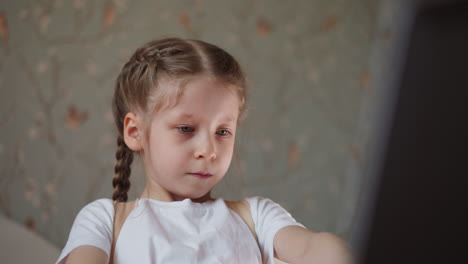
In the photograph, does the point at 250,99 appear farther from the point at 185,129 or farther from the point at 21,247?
the point at 21,247

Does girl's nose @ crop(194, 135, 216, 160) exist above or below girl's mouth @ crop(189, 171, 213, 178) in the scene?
above

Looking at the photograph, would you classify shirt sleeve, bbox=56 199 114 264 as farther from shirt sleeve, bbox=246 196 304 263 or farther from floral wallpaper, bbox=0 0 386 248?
floral wallpaper, bbox=0 0 386 248

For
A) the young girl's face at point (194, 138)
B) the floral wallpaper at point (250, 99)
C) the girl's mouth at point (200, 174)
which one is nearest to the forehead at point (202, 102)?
the young girl's face at point (194, 138)

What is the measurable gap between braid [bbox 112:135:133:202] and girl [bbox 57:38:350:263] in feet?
0.28

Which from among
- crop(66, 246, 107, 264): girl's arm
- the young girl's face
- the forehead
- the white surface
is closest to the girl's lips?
the young girl's face

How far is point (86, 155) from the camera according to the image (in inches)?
73.2

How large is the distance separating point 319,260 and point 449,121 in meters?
0.52

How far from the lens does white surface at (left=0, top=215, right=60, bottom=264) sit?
1.23m

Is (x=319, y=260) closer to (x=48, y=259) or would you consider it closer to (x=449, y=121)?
(x=449, y=121)

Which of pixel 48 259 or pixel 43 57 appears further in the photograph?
pixel 43 57

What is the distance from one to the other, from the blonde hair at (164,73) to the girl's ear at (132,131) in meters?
0.02

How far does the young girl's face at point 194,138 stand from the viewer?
81 cm

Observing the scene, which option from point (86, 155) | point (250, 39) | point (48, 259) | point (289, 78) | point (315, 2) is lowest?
point (48, 259)

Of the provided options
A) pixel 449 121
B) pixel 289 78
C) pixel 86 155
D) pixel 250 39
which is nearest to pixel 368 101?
pixel 289 78
